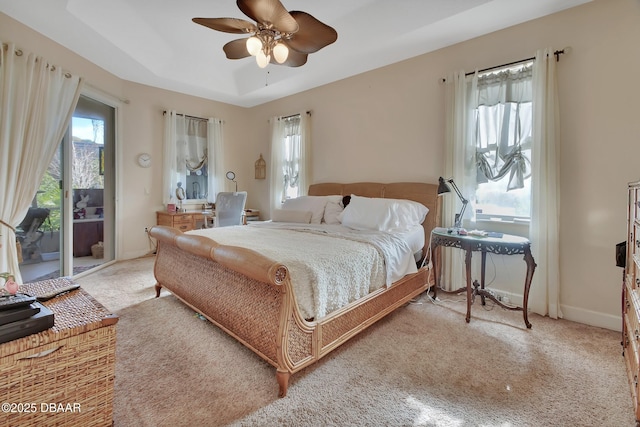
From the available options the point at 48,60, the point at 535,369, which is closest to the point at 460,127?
the point at 535,369

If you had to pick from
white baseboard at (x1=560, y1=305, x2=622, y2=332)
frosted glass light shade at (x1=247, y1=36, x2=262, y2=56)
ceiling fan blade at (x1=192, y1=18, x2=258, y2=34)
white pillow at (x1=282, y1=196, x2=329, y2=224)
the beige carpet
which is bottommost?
the beige carpet

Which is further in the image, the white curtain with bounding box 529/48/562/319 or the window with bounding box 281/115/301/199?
the window with bounding box 281/115/301/199

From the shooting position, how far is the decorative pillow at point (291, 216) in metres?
3.57

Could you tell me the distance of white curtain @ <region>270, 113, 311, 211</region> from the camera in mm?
4648

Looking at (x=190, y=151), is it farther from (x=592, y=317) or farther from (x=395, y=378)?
(x=592, y=317)

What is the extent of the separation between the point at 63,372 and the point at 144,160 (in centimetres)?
416

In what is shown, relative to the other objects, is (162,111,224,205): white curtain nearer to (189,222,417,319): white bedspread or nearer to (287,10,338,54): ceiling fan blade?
(189,222,417,319): white bedspread

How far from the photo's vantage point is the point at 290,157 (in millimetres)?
4980

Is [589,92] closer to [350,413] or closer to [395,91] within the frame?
[395,91]

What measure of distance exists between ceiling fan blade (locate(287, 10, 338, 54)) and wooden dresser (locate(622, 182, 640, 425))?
2.15 m

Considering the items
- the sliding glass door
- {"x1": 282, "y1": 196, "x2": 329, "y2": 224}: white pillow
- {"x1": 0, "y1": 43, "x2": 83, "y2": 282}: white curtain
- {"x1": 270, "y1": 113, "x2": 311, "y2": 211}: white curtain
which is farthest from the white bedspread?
the sliding glass door

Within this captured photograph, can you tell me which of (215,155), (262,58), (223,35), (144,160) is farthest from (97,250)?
(262,58)

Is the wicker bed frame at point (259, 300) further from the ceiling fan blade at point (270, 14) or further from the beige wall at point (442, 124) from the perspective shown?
the ceiling fan blade at point (270, 14)

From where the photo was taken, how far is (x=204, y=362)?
6.29 ft
